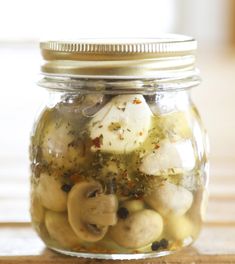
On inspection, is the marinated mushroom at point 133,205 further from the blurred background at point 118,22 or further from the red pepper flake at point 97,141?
the blurred background at point 118,22

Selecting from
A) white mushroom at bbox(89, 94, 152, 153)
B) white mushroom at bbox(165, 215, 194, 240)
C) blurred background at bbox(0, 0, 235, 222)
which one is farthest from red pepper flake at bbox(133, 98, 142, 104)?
blurred background at bbox(0, 0, 235, 222)

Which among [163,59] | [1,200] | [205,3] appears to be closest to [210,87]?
[205,3]

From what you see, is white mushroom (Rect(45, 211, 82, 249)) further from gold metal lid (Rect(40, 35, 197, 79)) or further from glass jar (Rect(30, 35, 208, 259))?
gold metal lid (Rect(40, 35, 197, 79))

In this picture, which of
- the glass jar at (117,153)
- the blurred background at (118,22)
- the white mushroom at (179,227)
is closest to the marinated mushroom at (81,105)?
the glass jar at (117,153)

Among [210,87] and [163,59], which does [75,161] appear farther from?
[210,87]

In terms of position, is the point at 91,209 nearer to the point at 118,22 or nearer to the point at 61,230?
the point at 61,230

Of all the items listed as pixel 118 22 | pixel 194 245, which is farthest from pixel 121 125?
pixel 118 22
